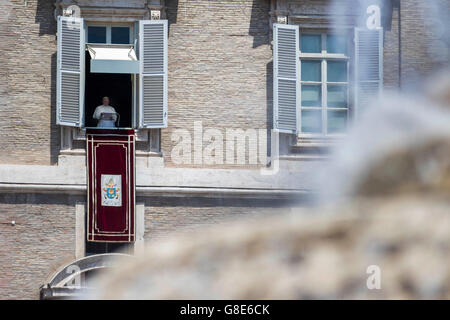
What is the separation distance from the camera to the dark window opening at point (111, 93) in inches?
428

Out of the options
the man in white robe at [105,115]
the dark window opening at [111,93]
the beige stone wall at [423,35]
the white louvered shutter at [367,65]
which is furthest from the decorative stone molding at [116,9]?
the beige stone wall at [423,35]

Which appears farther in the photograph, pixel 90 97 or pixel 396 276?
pixel 90 97

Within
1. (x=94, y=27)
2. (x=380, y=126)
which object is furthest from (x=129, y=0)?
(x=380, y=126)

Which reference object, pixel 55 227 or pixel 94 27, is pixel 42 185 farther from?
pixel 94 27

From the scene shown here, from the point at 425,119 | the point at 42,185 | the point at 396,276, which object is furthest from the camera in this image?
the point at 42,185

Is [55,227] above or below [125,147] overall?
below

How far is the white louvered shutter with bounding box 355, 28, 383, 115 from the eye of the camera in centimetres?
1096

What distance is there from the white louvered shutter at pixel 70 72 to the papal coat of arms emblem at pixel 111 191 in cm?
70

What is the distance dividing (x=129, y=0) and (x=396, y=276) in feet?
34.7

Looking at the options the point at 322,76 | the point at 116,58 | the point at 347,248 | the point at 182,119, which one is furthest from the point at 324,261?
the point at 322,76

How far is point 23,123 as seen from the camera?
1083 cm

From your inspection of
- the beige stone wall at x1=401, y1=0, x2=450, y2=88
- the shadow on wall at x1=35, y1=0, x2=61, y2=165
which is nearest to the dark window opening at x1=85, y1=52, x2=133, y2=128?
the shadow on wall at x1=35, y1=0, x2=61, y2=165

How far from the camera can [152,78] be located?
10.7m

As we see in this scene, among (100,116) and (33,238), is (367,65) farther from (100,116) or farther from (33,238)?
(33,238)
